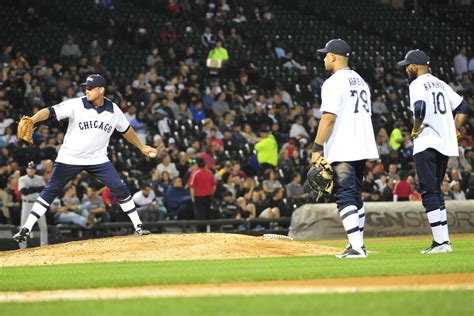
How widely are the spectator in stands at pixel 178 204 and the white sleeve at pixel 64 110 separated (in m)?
8.24

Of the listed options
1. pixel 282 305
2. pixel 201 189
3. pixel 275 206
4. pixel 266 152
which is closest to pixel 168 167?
pixel 201 189

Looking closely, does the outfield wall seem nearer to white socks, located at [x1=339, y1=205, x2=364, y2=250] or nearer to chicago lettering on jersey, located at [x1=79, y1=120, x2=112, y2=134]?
chicago lettering on jersey, located at [x1=79, y1=120, x2=112, y2=134]

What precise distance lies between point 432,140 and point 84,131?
490cm

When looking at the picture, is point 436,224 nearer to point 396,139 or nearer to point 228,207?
point 228,207

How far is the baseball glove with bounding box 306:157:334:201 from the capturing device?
11.4 m

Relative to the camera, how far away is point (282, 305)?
695 centimetres

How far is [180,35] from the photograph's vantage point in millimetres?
31219

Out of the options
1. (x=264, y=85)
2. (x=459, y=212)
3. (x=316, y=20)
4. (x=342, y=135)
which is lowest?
(x=459, y=212)

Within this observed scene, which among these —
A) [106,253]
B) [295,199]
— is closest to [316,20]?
[295,199]

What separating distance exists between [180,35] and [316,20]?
6.36 metres

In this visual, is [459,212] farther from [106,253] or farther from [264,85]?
[106,253]

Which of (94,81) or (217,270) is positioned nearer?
(217,270)

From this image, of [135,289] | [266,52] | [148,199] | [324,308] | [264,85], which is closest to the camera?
[324,308]

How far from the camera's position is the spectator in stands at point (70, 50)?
27.5 meters
